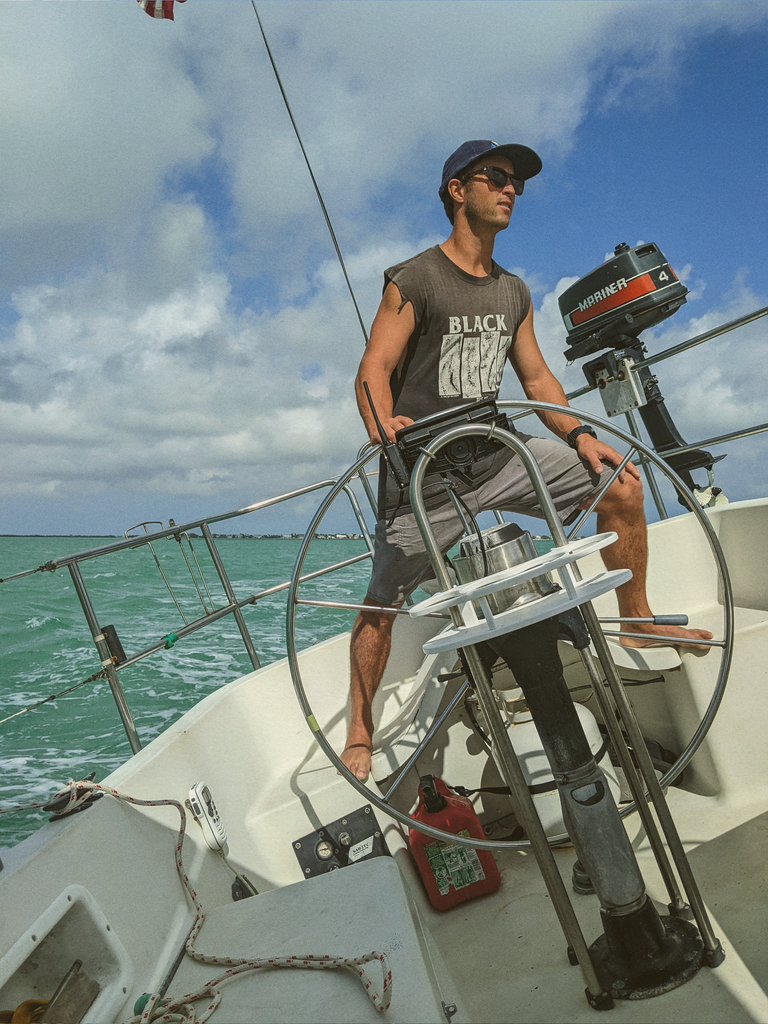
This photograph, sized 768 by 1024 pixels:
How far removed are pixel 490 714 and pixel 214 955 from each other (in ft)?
1.71

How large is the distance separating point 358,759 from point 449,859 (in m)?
0.34

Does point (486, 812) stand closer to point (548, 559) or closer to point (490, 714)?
point (490, 714)

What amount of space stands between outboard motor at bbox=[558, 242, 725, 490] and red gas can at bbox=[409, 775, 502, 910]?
1.55 metres

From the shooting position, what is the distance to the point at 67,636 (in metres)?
7.52

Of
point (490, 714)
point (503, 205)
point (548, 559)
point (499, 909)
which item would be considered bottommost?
point (499, 909)

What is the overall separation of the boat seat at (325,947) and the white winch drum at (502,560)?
1.46 ft

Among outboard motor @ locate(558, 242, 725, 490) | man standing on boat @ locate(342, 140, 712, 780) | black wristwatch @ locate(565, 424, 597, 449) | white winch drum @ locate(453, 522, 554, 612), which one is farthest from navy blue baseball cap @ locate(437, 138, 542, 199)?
white winch drum @ locate(453, 522, 554, 612)

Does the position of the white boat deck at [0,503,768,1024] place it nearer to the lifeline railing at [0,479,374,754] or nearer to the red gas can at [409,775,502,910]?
the red gas can at [409,775,502,910]

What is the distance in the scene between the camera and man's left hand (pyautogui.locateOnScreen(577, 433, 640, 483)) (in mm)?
1754

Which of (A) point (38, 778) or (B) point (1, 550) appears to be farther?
(B) point (1, 550)

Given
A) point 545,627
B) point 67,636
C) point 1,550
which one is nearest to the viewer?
point 545,627

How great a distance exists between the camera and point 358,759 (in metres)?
1.77

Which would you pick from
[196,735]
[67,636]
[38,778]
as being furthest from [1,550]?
[196,735]

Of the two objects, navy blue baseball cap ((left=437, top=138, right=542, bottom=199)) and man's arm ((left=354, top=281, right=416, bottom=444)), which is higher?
navy blue baseball cap ((left=437, top=138, right=542, bottom=199))
